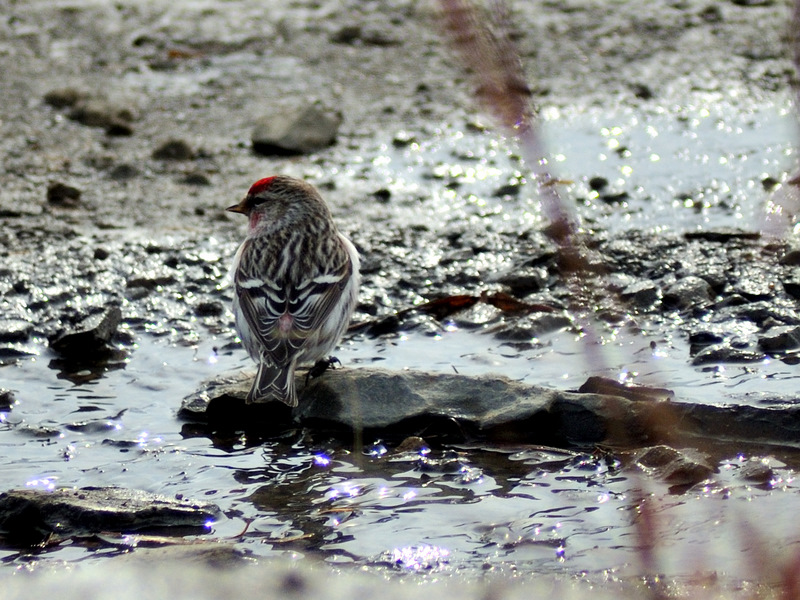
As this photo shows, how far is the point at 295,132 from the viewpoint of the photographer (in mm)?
8148

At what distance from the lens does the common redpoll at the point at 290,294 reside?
4.48m

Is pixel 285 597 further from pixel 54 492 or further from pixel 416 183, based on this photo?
pixel 416 183

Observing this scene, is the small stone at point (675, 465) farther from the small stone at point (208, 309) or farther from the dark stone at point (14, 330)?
the dark stone at point (14, 330)

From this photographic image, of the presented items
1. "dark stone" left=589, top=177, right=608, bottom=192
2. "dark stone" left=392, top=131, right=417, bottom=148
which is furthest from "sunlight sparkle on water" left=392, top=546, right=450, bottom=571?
"dark stone" left=392, top=131, right=417, bottom=148

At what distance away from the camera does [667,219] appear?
6789 mm

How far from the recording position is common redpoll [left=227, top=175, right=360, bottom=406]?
4.48m

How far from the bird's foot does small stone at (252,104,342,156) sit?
135 inches

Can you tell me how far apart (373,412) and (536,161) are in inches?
139

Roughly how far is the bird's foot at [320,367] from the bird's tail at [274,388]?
365 millimetres

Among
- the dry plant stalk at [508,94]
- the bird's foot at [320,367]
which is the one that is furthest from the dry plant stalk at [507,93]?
the bird's foot at [320,367]

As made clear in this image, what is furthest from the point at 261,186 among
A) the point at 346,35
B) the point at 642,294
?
the point at 346,35

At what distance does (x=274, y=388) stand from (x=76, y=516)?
1.04 metres

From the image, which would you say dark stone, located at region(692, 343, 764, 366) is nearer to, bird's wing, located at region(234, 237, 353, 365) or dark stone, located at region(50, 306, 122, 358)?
bird's wing, located at region(234, 237, 353, 365)

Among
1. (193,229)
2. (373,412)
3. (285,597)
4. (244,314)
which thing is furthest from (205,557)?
(193,229)
